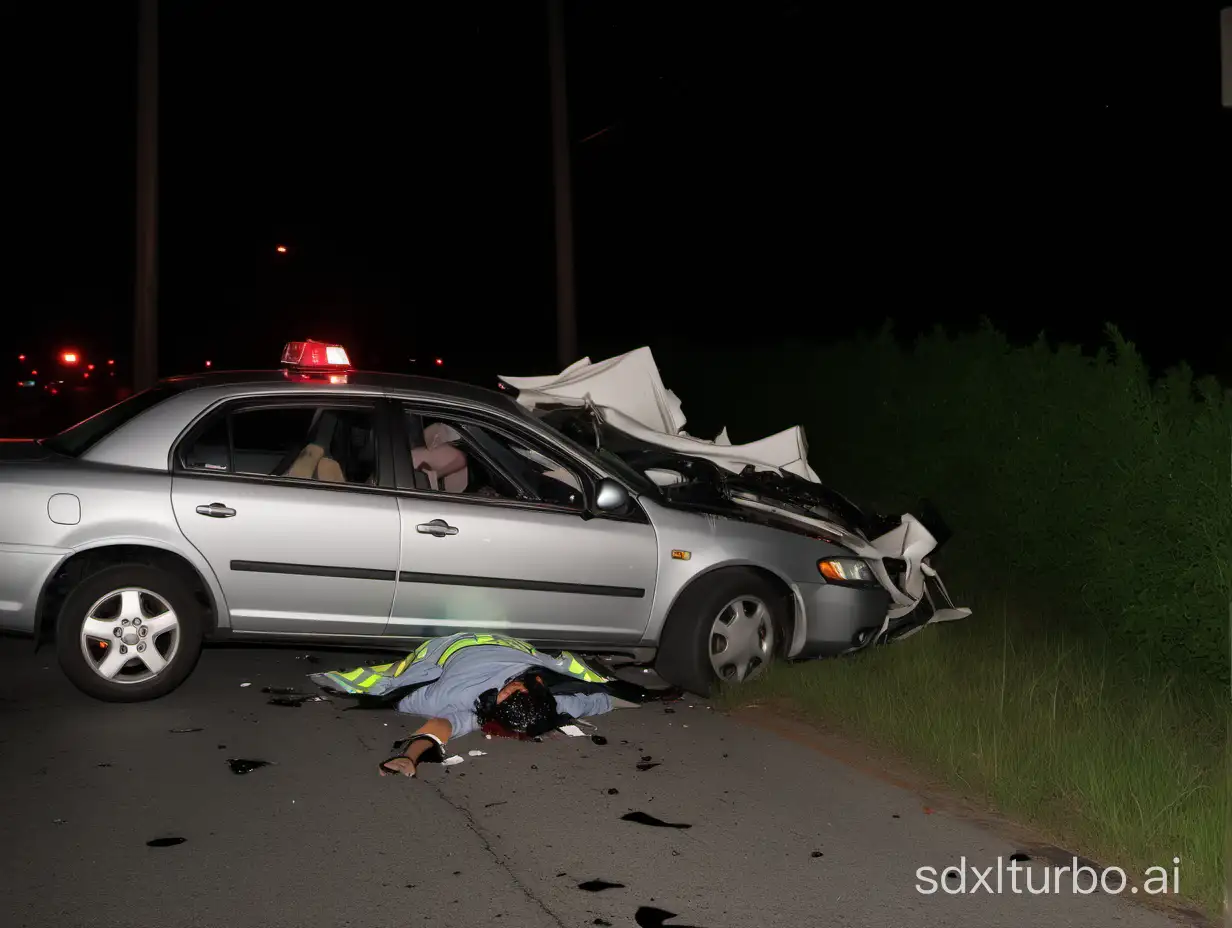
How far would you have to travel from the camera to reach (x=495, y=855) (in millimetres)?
5012

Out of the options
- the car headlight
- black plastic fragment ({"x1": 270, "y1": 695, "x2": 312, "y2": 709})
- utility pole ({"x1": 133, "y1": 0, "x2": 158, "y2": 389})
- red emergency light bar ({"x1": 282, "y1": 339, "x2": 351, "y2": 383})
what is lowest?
black plastic fragment ({"x1": 270, "y1": 695, "x2": 312, "y2": 709})

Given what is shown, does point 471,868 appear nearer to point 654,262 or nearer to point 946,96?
point 946,96

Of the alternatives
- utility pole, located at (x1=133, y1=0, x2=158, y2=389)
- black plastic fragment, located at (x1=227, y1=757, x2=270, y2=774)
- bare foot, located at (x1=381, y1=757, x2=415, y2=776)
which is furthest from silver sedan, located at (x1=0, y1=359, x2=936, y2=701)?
utility pole, located at (x1=133, y1=0, x2=158, y2=389)

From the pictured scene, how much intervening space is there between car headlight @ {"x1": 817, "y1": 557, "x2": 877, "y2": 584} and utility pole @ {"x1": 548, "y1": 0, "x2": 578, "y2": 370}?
29.1 ft

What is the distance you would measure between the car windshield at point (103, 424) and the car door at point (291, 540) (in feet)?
1.04

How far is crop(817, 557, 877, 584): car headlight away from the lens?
7.63 metres

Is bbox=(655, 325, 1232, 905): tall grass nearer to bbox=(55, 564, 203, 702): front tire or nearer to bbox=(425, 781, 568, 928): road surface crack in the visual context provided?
bbox=(425, 781, 568, 928): road surface crack

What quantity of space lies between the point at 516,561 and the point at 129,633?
74.4 inches

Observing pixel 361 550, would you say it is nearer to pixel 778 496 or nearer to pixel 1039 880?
pixel 778 496

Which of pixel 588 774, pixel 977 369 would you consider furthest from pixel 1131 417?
pixel 588 774

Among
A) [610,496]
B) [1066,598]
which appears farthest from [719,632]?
[1066,598]

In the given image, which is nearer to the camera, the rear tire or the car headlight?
the rear tire

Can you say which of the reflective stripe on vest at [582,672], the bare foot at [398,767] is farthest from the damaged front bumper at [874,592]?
the bare foot at [398,767]

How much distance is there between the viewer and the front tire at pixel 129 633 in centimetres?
676
